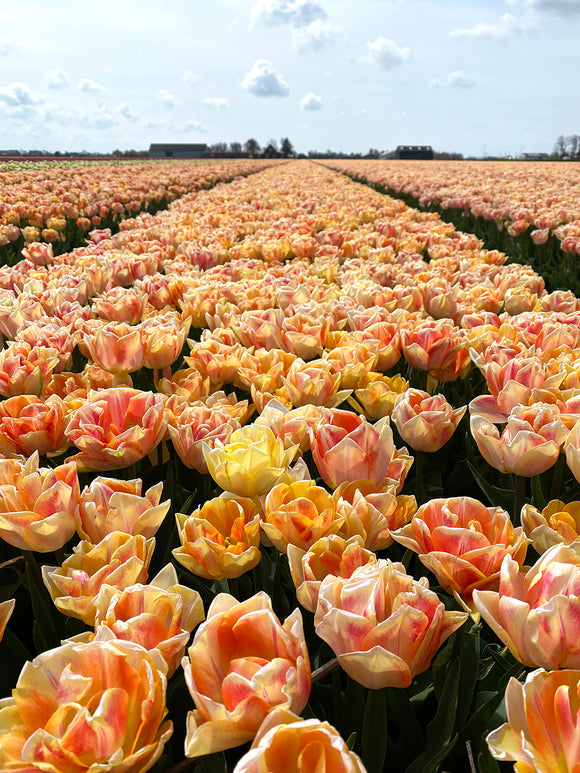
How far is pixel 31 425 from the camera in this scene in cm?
156

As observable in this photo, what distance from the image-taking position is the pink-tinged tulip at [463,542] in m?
1.02

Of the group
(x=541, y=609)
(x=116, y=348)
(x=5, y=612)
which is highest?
(x=116, y=348)

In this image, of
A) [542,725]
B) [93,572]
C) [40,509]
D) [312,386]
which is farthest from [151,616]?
[312,386]

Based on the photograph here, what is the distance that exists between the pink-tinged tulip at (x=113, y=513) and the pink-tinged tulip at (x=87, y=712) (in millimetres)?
368

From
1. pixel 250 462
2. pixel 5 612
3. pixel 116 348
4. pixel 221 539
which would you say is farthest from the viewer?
pixel 116 348

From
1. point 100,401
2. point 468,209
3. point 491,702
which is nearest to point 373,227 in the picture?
point 468,209

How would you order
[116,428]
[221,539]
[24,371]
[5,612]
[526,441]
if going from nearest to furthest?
[5,612], [221,539], [526,441], [116,428], [24,371]

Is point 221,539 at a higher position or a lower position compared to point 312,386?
lower

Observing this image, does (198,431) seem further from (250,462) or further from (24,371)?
(24,371)

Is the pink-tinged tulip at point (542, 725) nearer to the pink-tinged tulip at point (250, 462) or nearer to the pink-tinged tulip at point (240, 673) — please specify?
the pink-tinged tulip at point (240, 673)

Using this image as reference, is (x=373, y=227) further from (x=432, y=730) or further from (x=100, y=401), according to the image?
(x=432, y=730)

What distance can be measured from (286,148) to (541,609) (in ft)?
318

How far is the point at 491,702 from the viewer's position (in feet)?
3.44

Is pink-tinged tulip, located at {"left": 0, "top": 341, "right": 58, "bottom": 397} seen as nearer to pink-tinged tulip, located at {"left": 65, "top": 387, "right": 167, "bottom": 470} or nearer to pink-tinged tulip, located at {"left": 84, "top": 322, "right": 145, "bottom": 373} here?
pink-tinged tulip, located at {"left": 84, "top": 322, "right": 145, "bottom": 373}
